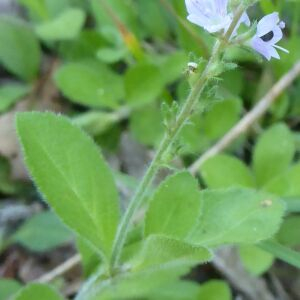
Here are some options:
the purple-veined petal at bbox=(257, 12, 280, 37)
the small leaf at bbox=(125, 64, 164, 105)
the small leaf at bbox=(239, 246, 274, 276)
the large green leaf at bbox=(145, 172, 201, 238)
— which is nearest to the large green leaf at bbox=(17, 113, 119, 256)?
the large green leaf at bbox=(145, 172, 201, 238)

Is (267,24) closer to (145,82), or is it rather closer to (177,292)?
(177,292)

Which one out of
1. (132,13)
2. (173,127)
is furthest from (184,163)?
(173,127)

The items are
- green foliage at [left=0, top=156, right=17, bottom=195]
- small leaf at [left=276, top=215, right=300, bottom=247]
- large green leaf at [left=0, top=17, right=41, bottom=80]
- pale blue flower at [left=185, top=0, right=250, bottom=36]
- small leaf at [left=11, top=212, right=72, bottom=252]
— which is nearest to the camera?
pale blue flower at [left=185, top=0, right=250, bottom=36]

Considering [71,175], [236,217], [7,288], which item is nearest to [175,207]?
[236,217]

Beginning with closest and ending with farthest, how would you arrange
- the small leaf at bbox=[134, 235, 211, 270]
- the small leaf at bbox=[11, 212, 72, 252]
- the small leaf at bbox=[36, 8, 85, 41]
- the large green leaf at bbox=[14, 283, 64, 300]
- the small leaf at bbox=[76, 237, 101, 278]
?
1. the small leaf at bbox=[134, 235, 211, 270]
2. the large green leaf at bbox=[14, 283, 64, 300]
3. the small leaf at bbox=[76, 237, 101, 278]
4. the small leaf at bbox=[11, 212, 72, 252]
5. the small leaf at bbox=[36, 8, 85, 41]

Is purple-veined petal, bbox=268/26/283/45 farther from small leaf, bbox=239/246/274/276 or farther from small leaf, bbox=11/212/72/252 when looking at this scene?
small leaf, bbox=11/212/72/252

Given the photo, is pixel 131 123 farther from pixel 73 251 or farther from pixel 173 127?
pixel 173 127
